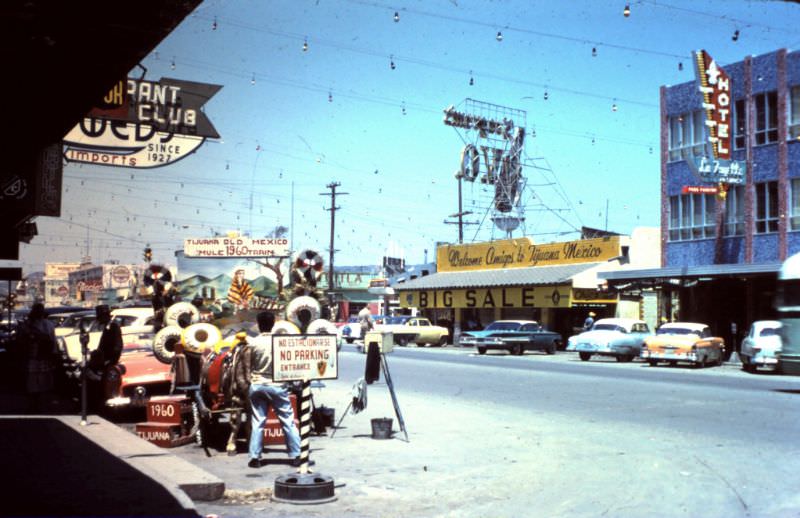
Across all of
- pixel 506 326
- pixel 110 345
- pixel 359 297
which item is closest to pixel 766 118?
pixel 506 326

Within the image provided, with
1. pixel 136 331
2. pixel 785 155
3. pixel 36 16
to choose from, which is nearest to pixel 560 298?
pixel 785 155

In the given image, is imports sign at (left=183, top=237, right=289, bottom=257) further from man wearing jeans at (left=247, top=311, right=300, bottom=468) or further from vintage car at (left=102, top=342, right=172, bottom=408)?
man wearing jeans at (left=247, top=311, right=300, bottom=468)

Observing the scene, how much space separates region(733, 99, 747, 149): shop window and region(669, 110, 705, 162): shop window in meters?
1.71

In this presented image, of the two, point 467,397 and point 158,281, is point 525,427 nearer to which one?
point 467,397

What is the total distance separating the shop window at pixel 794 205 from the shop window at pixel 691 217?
153 inches

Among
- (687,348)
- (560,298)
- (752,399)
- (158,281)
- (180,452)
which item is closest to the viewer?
(180,452)

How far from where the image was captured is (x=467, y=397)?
65.4ft

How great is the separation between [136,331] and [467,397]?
24.7 ft

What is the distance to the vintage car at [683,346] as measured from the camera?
32.2 metres

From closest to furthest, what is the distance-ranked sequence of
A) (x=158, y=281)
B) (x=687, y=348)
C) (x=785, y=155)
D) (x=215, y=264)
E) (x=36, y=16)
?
(x=36, y=16) → (x=158, y=281) → (x=687, y=348) → (x=785, y=155) → (x=215, y=264)

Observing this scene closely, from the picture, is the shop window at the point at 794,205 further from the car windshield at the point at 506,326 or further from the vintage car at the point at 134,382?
the vintage car at the point at 134,382

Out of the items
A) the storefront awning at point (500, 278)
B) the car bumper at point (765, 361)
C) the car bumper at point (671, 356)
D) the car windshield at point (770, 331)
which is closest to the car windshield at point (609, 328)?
the car bumper at point (671, 356)

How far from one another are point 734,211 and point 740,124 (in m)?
3.73

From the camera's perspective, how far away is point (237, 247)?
78.1 feet
